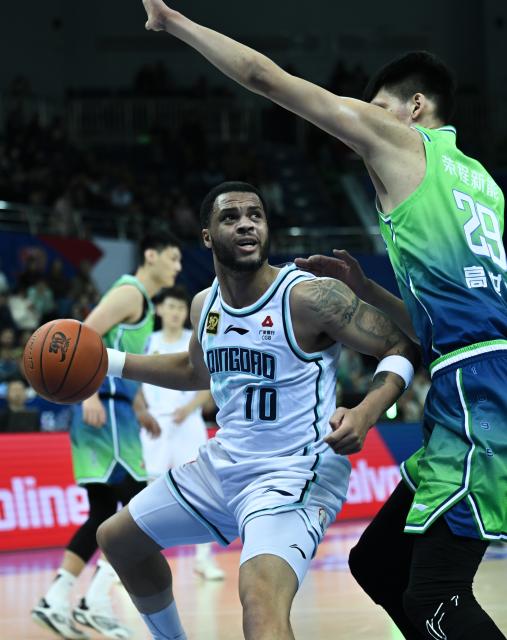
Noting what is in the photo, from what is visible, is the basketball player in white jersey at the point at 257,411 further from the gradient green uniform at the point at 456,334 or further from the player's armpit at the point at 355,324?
the gradient green uniform at the point at 456,334

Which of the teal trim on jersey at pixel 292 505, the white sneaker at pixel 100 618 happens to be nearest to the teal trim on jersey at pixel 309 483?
the teal trim on jersey at pixel 292 505

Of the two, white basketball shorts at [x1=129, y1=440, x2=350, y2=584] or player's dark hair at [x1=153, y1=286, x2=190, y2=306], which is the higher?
player's dark hair at [x1=153, y1=286, x2=190, y2=306]

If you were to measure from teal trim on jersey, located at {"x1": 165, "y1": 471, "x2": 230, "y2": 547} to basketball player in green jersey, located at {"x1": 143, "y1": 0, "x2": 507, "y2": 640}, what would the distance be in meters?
1.11

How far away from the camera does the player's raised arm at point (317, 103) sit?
3.55m

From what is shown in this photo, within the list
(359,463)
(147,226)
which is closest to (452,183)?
(359,463)

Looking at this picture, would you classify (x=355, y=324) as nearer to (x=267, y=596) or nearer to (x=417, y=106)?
(x=417, y=106)

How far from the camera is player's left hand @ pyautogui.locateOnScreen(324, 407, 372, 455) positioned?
12.0 ft

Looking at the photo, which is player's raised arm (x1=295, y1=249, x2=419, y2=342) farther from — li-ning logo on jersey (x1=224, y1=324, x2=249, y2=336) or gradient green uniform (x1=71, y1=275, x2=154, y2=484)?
gradient green uniform (x1=71, y1=275, x2=154, y2=484)

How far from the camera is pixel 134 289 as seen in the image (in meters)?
6.87

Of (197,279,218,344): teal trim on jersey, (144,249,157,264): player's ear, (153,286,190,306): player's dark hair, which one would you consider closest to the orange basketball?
(197,279,218,344): teal trim on jersey

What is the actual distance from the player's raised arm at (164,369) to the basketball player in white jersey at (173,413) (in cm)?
359

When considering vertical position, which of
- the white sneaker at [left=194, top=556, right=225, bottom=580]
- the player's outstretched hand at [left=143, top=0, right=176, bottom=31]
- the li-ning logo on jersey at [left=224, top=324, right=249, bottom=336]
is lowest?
the white sneaker at [left=194, top=556, right=225, bottom=580]

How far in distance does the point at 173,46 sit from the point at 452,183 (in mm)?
24504

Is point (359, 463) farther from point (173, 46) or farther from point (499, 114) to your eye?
point (173, 46)
